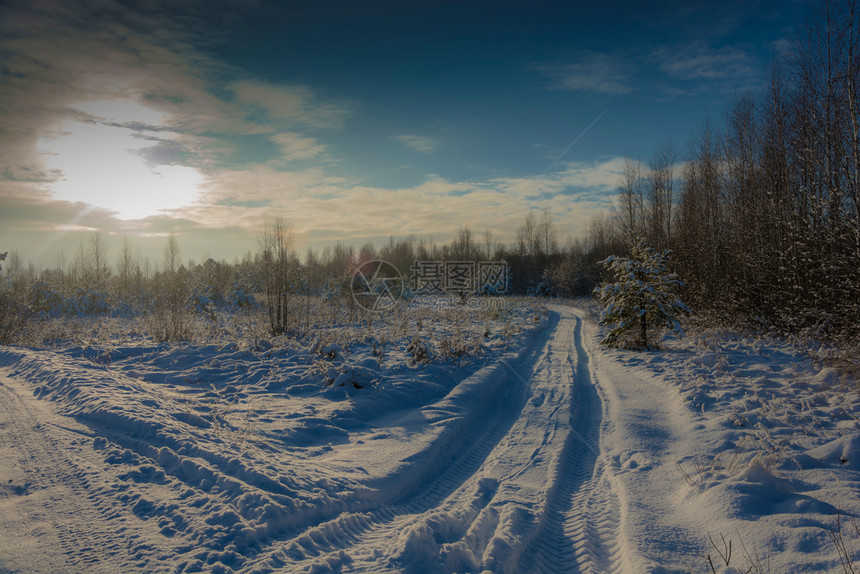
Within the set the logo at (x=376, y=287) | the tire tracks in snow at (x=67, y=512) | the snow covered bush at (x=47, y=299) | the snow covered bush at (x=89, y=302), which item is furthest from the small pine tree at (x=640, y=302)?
the snow covered bush at (x=89, y=302)

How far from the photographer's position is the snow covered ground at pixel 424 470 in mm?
3312

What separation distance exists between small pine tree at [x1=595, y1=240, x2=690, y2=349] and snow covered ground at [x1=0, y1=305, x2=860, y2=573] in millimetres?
3013

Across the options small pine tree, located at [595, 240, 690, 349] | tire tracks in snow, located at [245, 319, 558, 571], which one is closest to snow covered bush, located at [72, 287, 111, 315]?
tire tracks in snow, located at [245, 319, 558, 571]

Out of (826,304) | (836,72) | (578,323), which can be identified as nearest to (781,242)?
(826,304)

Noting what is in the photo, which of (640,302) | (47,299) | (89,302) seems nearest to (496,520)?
(640,302)

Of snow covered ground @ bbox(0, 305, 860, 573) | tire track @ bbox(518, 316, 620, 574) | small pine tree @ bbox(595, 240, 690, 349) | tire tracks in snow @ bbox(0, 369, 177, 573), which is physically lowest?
tire track @ bbox(518, 316, 620, 574)

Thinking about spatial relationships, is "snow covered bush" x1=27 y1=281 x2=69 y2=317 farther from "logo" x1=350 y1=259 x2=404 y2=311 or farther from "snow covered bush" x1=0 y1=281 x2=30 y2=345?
"logo" x1=350 y1=259 x2=404 y2=311

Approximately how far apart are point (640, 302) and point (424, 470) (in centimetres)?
973

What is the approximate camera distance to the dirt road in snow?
10.7 ft

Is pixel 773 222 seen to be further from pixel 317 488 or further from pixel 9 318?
pixel 9 318

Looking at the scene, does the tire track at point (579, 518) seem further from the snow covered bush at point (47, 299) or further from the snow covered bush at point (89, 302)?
the snow covered bush at point (89, 302)

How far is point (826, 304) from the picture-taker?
35.2 feet

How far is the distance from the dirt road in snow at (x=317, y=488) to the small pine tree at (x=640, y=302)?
16.7ft

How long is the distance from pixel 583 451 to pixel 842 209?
7779 millimetres
